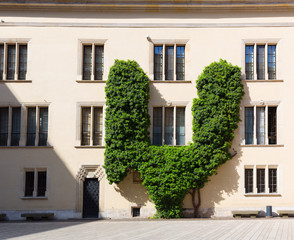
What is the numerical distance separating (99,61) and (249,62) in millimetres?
8942

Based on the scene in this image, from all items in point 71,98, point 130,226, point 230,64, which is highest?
point 230,64

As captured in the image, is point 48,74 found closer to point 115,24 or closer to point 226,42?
point 115,24

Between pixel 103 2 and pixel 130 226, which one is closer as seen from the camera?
pixel 130 226

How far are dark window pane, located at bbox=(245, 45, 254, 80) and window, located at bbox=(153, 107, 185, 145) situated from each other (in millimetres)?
4403

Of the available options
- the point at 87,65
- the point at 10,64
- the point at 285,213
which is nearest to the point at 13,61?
the point at 10,64

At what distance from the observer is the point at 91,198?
2612 cm

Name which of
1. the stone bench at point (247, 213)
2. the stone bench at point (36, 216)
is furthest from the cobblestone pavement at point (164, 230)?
the stone bench at point (36, 216)

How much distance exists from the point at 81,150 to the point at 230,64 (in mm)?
9974

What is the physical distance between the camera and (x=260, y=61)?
26.9m

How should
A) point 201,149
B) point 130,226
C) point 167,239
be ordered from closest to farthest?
1. point 167,239
2. point 130,226
3. point 201,149

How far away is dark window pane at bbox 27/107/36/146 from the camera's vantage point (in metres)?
26.5

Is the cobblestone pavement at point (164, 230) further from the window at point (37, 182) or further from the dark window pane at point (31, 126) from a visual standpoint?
the dark window pane at point (31, 126)

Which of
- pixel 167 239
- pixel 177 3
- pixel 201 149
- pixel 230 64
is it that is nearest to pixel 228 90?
pixel 230 64

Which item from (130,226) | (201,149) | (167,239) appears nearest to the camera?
(167,239)
